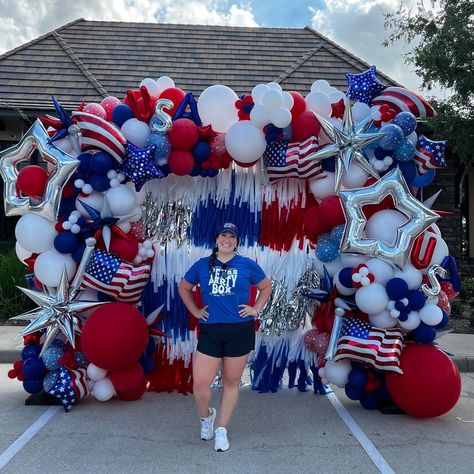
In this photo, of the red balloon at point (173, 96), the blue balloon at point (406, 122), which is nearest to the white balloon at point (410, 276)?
the blue balloon at point (406, 122)

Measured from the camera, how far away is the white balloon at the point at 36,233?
4.01 metres

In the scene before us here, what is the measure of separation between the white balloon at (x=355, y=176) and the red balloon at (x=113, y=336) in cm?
180

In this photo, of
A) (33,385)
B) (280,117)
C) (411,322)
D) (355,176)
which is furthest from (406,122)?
(33,385)

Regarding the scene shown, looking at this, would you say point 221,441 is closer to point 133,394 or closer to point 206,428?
point 206,428

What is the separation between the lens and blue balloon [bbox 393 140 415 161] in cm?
403

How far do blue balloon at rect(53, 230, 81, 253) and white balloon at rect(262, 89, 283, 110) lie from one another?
1.66 metres

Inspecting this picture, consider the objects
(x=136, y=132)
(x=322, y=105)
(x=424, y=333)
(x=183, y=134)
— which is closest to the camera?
(x=424, y=333)

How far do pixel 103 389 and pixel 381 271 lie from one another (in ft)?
7.09

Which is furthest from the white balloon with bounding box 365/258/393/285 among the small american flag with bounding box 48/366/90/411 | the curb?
the curb

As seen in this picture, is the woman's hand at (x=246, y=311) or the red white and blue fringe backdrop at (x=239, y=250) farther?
the red white and blue fringe backdrop at (x=239, y=250)

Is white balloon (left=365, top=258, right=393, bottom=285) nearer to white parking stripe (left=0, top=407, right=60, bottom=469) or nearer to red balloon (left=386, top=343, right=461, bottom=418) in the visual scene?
red balloon (left=386, top=343, right=461, bottom=418)

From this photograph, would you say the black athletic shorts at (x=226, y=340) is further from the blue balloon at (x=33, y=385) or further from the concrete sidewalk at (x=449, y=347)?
the concrete sidewalk at (x=449, y=347)

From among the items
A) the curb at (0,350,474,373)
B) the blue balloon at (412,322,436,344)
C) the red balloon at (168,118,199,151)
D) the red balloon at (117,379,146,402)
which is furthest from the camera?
the curb at (0,350,474,373)

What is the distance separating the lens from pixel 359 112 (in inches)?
164
